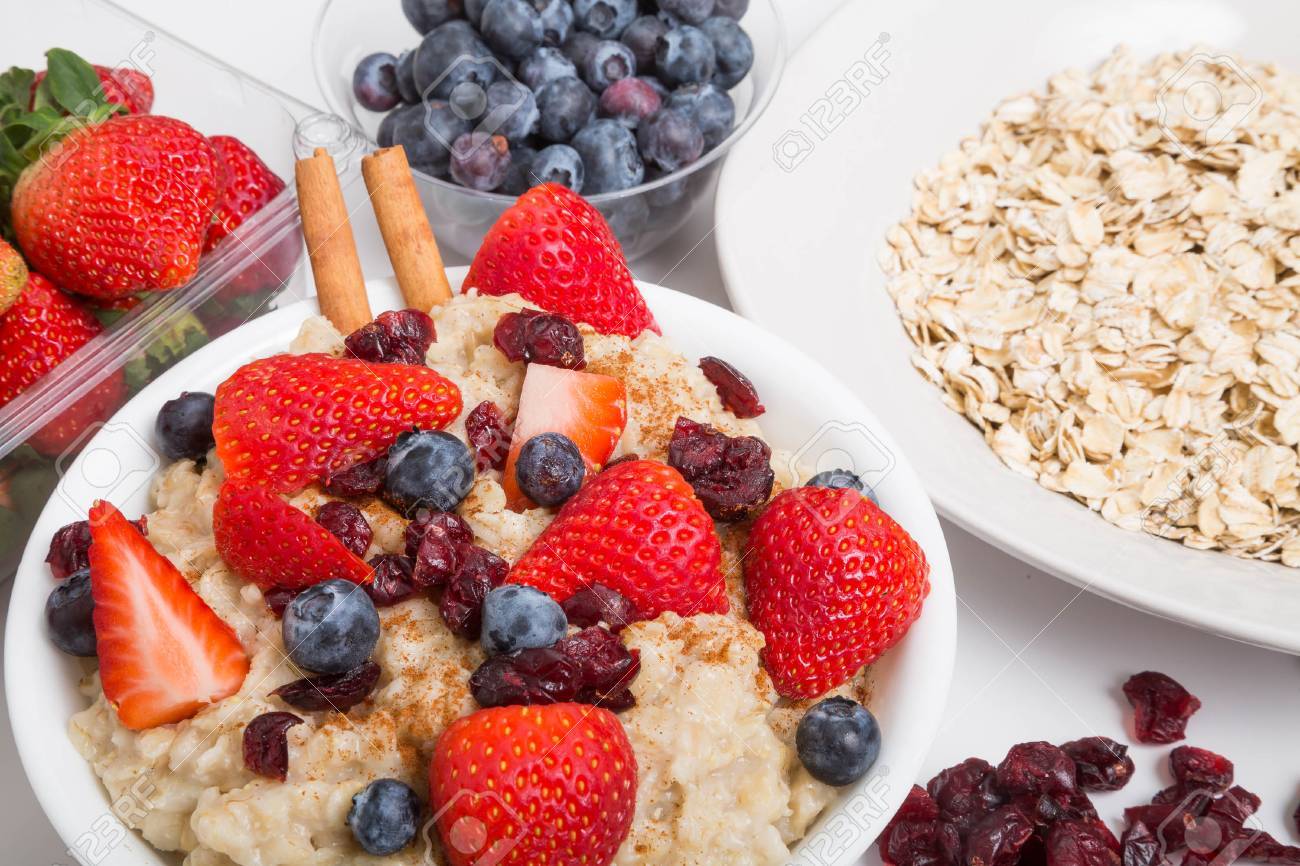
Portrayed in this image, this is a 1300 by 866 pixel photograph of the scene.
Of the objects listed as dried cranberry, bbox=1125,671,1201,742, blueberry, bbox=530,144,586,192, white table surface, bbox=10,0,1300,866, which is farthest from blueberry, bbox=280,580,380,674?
dried cranberry, bbox=1125,671,1201,742

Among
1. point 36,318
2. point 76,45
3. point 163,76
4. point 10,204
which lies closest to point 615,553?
point 36,318

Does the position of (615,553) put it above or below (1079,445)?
above

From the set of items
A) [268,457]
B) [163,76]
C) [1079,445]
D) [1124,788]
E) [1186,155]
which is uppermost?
[163,76]

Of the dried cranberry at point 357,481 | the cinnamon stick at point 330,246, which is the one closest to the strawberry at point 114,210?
the cinnamon stick at point 330,246

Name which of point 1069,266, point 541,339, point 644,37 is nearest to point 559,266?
point 541,339

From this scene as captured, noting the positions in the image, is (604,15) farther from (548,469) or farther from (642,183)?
(548,469)

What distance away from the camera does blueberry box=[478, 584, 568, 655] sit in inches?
41.1

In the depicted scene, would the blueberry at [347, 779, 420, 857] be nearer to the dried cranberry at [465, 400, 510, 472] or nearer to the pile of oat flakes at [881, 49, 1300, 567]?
the dried cranberry at [465, 400, 510, 472]

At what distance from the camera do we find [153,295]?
1.64m

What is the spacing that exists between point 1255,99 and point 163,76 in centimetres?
176

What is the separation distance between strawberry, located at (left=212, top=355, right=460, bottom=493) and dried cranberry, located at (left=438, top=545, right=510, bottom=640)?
167mm

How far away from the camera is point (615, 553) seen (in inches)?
43.8

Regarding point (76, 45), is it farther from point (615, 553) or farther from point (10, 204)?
point (615, 553)

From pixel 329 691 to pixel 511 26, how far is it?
1.16 m
